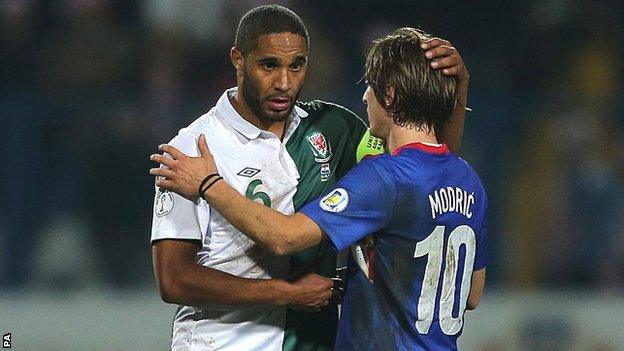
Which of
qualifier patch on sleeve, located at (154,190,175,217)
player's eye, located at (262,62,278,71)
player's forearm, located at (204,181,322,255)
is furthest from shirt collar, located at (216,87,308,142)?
player's forearm, located at (204,181,322,255)

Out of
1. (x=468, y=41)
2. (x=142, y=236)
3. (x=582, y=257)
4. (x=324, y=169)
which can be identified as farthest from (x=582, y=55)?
(x=324, y=169)

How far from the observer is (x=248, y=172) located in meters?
2.86

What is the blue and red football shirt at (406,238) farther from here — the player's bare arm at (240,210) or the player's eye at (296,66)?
the player's eye at (296,66)

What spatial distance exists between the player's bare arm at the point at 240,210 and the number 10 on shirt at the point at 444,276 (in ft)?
0.93

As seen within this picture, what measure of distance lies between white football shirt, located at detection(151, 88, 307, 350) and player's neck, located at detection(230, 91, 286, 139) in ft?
0.10

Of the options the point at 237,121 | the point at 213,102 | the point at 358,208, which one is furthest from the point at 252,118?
the point at 213,102

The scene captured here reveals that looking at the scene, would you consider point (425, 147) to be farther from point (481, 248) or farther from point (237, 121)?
point (237, 121)

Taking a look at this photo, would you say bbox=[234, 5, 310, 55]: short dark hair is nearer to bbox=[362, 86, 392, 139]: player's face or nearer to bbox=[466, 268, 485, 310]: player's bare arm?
bbox=[362, 86, 392, 139]: player's face

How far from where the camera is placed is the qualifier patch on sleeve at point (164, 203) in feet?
9.03

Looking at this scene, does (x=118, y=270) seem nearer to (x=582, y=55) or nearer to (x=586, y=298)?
(x=586, y=298)

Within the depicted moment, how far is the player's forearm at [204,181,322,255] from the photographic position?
248 centimetres

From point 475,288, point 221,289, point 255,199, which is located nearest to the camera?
point 221,289

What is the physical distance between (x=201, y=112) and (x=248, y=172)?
12.0ft

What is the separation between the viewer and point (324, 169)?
3.00 metres
